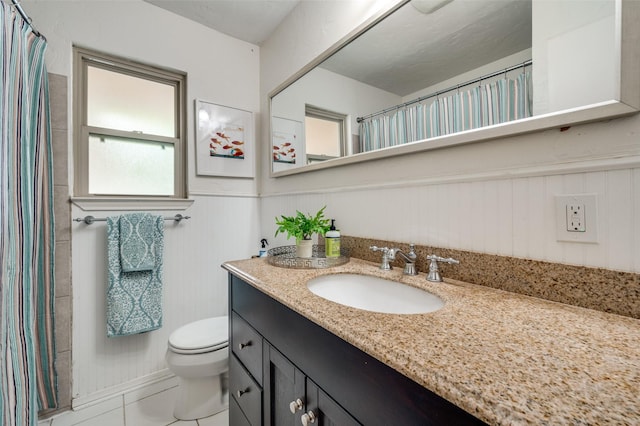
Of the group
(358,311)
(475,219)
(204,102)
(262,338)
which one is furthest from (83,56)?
(475,219)

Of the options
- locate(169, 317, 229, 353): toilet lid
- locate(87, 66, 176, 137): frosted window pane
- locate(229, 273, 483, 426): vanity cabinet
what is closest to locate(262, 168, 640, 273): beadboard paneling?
locate(229, 273, 483, 426): vanity cabinet

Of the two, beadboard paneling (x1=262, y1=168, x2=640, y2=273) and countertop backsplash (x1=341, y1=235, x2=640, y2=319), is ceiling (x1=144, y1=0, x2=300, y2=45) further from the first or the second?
countertop backsplash (x1=341, y1=235, x2=640, y2=319)

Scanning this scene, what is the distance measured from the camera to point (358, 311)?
2.04 ft

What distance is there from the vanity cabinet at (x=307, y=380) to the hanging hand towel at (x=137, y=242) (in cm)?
77

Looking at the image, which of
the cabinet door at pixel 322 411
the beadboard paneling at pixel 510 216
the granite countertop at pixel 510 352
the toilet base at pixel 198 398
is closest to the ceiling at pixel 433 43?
the beadboard paneling at pixel 510 216

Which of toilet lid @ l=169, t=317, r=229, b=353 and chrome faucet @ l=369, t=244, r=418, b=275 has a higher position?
chrome faucet @ l=369, t=244, r=418, b=275

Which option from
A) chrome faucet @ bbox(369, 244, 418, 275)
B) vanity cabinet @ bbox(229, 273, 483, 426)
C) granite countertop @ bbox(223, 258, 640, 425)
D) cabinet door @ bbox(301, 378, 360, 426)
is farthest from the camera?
chrome faucet @ bbox(369, 244, 418, 275)

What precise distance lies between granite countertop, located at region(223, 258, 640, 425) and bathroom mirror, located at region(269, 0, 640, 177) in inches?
18.4

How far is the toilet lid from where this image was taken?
1.30m

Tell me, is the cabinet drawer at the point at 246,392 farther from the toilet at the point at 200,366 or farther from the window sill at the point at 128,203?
the window sill at the point at 128,203

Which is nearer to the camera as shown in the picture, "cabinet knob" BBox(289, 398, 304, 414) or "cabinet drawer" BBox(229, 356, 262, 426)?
"cabinet knob" BBox(289, 398, 304, 414)

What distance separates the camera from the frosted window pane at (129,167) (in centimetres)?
158

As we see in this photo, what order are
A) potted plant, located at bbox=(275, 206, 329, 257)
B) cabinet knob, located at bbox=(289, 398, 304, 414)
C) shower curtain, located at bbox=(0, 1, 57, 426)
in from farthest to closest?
1. potted plant, located at bbox=(275, 206, 329, 257)
2. shower curtain, located at bbox=(0, 1, 57, 426)
3. cabinet knob, located at bbox=(289, 398, 304, 414)

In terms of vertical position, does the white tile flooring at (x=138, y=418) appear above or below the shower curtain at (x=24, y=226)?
below
